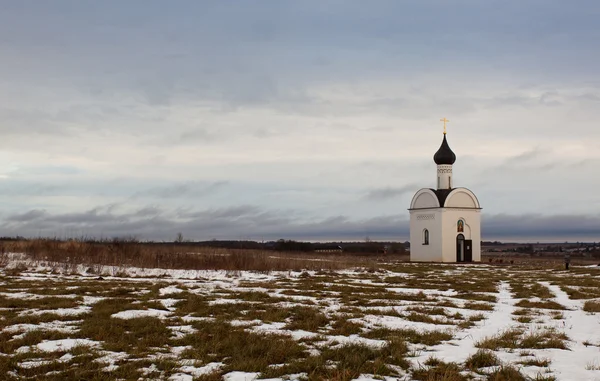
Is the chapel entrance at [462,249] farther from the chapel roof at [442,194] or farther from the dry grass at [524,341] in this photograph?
the dry grass at [524,341]

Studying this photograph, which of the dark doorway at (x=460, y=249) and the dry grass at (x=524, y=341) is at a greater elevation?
the dark doorway at (x=460, y=249)

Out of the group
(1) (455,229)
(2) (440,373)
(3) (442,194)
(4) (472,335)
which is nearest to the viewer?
(2) (440,373)

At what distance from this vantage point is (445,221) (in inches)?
1992

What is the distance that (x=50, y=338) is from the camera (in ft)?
29.1

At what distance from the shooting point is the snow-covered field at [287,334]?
286 inches

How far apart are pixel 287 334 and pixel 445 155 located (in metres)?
45.3

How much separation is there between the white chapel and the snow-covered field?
3431 centimetres

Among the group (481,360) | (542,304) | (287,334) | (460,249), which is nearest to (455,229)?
(460,249)

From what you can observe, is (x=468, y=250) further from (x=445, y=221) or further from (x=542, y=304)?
(x=542, y=304)

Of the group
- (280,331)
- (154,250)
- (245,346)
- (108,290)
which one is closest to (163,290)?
(108,290)

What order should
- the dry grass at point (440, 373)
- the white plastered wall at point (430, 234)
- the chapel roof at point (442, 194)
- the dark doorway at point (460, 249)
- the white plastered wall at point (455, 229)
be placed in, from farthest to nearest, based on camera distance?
the dark doorway at point (460, 249), the chapel roof at point (442, 194), the white plastered wall at point (430, 234), the white plastered wall at point (455, 229), the dry grass at point (440, 373)

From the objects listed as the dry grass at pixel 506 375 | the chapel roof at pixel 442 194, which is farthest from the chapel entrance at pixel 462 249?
the dry grass at pixel 506 375

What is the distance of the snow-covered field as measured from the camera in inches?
286

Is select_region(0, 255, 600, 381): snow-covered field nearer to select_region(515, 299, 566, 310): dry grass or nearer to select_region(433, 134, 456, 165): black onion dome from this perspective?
select_region(515, 299, 566, 310): dry grass
